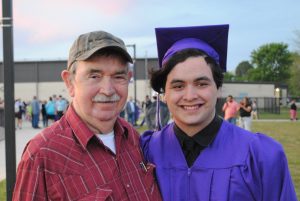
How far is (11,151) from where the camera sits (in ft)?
11.0

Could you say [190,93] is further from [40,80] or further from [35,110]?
[40,80]

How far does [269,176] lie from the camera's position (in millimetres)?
2322

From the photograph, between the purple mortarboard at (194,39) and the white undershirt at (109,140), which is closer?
the white undershirt at (109,140)

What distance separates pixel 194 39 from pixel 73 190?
1257mm

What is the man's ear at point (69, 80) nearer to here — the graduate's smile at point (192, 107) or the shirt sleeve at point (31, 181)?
the shirt sleeve at point (31, 181)

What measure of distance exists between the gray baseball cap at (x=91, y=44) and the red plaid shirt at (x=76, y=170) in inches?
13.0

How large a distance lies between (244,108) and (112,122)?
1460 cm

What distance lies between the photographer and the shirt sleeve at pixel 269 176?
2326 millimetres

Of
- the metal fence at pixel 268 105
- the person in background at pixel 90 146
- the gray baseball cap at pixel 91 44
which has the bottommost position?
the metal fence at pixel 268 105

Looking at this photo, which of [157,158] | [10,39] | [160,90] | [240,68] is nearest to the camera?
[157,158]

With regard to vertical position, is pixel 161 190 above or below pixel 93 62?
below

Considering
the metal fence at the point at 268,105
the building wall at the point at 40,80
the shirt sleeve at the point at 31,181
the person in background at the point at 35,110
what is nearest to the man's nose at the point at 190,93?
the shirt sleeve at the point at 31,181

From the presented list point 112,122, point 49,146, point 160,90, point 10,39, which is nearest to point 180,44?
point 160,90

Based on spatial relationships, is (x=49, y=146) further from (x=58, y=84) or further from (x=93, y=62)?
(x=58, y=84)
